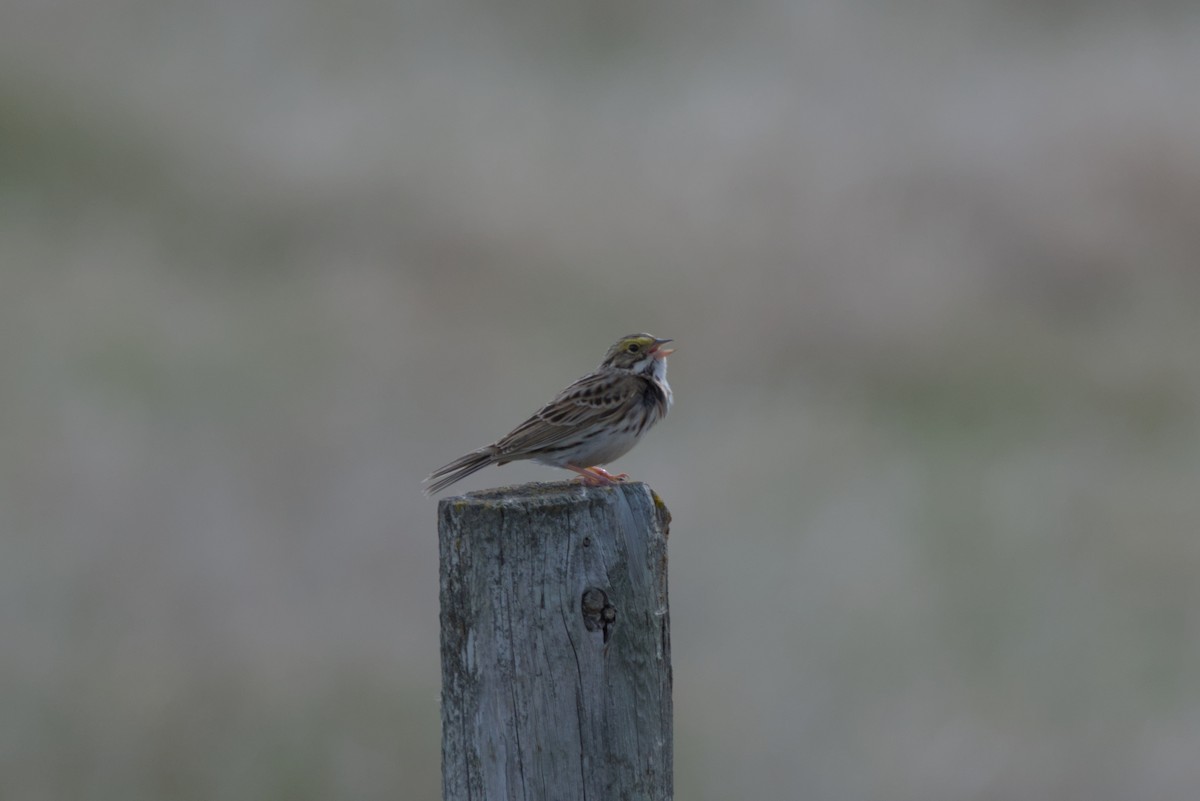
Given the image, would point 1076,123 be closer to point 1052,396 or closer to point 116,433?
point 1052,396

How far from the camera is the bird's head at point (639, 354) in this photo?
→ 26.9ft

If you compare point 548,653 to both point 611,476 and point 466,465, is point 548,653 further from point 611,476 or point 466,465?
point 466,465

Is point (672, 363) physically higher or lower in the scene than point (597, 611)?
higher

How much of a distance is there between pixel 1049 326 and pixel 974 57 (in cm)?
542

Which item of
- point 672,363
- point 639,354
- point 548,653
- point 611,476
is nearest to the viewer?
point 548,653

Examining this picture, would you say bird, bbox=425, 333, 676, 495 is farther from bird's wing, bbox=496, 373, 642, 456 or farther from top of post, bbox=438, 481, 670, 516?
top of post, bbox=438, 481, 670, 516

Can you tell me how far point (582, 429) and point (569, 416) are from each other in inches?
3.5

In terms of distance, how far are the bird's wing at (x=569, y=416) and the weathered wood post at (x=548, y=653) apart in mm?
3110

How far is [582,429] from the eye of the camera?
740 cm

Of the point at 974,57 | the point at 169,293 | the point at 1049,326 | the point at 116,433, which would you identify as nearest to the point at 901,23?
the point at 974,57

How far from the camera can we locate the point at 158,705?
11.5 meters

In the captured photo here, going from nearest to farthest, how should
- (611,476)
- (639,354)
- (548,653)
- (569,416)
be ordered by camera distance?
(548,653) < (611,476) < (569,416) < (639,354)

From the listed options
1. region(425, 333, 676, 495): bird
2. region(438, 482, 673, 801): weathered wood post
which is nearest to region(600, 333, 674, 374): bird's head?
region(425, 333, 676, 495): bird

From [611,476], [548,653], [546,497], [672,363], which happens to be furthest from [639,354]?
[672,363]
